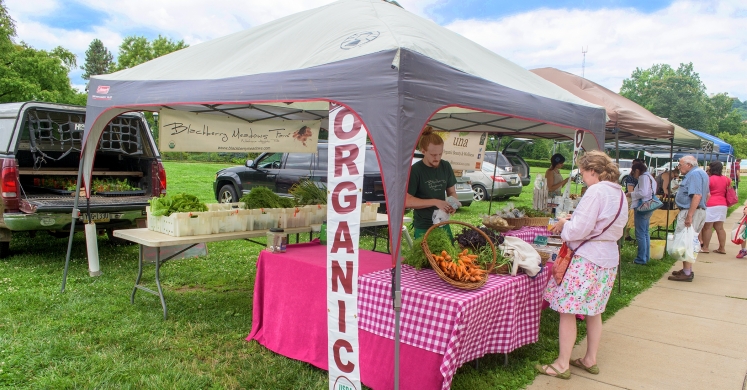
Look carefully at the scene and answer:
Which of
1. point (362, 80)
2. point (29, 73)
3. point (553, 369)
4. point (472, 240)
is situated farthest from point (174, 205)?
point (29, 73)

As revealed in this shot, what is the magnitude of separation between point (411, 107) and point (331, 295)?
3.95 ft

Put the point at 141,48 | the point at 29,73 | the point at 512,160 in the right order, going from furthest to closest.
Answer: the point at 141,48, the point at 29,73, the point at 512,160

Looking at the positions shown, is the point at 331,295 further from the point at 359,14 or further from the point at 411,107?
the point at 359,14

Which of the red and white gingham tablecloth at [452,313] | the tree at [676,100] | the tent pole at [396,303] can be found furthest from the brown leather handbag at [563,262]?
the tree at [676,100]

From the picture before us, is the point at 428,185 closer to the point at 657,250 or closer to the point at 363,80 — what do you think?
the point at 363,80

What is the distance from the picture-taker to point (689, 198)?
7.24 metres

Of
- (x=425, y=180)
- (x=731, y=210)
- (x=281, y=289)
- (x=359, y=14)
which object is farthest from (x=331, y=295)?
(x=731, y=210)

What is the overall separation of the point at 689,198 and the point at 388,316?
621 centimetres

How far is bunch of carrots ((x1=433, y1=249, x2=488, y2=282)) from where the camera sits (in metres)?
3.10

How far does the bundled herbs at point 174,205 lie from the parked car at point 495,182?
11692 millimetres

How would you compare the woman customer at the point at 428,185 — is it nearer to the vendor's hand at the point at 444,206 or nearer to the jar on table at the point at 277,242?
the vendor's hand at the point at 444,206

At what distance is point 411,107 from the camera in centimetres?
264

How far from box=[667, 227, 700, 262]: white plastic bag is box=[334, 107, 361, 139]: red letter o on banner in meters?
6.03

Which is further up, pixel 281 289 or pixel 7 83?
pixel 7 83
